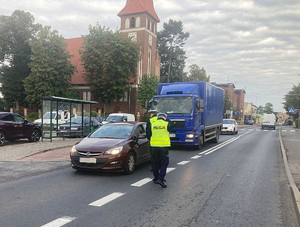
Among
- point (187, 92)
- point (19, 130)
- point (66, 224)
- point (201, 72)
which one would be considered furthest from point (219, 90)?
point (201, 72)

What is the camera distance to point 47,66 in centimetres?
4238

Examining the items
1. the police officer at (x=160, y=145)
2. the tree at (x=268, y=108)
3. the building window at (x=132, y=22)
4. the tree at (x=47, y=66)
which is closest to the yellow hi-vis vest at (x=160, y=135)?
the police officer at (x=160, y=145)

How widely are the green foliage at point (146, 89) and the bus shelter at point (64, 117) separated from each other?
26239mm

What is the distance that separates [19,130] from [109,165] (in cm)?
963

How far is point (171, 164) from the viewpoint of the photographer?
10469 mm

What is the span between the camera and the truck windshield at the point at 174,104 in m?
14.2

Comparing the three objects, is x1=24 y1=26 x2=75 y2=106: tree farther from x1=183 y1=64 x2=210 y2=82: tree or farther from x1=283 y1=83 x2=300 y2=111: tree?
x1=283 y1=83 x2=300 y2=111: tree

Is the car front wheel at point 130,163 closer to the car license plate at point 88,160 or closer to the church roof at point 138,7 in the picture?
the car license plate at point 88,160

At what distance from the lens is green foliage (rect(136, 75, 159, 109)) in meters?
46.8

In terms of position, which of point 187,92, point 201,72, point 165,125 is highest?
point 201,72

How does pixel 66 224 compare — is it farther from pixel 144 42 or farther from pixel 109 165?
pixel 144 42

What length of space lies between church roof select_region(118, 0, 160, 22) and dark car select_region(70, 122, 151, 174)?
46.4m

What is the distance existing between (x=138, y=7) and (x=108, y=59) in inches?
594

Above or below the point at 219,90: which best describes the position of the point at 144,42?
above
